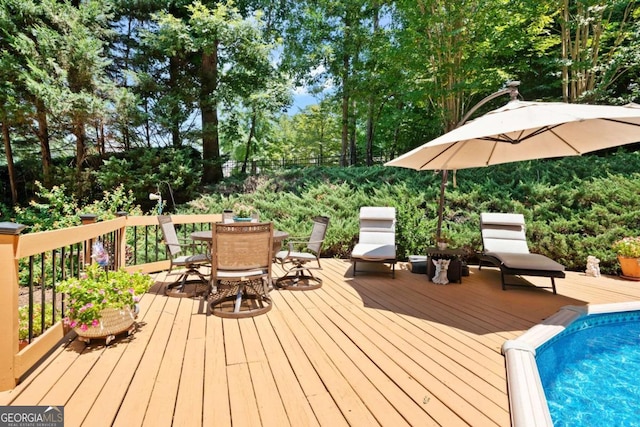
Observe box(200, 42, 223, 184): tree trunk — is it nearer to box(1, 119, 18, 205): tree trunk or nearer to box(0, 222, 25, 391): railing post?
box(1, 119, 18, 205): tree trunk

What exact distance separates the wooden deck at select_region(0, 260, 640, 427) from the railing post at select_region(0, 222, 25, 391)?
0.43ft

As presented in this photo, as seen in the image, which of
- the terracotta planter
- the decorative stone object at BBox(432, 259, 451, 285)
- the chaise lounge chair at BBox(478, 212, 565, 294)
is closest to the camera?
the chaise lounge chair at BBox(478, 212, 565, 294)

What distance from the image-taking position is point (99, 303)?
8.38 feet

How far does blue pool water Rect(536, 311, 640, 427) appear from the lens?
7.03 feet

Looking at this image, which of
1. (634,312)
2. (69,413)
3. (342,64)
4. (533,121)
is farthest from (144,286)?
(342,64)

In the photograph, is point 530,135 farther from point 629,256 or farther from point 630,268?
point 630,268

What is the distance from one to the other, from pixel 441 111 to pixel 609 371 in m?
8.30

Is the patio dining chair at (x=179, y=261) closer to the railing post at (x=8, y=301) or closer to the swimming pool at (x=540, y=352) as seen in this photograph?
the railing post at (x=8, y=301)

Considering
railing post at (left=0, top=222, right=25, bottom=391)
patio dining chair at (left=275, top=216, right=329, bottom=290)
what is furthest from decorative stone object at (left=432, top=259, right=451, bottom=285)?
railing post at (left=0, top=222, right=25, bottom=391)

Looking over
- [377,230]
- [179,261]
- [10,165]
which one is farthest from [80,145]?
[377,230]

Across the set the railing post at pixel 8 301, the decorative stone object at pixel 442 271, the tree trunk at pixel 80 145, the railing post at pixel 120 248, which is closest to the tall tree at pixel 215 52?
the tree trunk at pixel 80 145

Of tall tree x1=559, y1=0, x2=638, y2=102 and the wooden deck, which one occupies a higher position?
tall tree x1=559, y1=0, x2=638, y2=102

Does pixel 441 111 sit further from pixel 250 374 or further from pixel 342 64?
pixel 250 374

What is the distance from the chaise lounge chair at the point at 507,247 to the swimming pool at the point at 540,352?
70 cm
